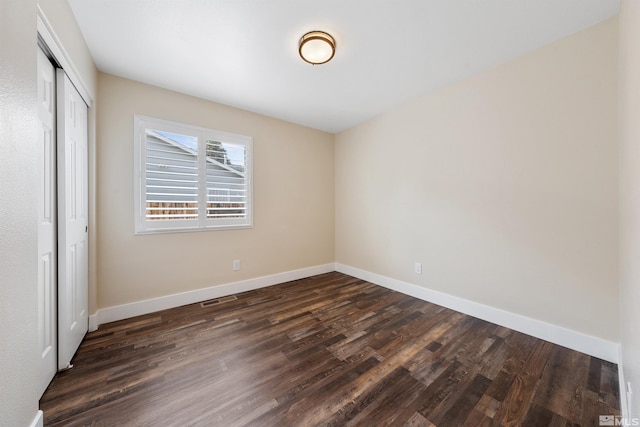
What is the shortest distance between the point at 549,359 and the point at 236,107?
13.5ft

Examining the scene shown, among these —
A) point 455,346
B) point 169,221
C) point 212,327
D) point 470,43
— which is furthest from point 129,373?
point 470,43

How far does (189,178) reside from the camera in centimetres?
278

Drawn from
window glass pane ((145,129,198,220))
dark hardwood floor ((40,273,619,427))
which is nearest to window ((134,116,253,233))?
window glass pane ((145,129,198,220))

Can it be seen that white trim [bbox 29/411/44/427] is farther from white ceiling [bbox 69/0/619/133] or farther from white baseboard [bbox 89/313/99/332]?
white ceiling [bbox 69/0/619/133]

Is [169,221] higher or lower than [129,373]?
higher

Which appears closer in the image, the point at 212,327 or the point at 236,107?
the point at 212,327

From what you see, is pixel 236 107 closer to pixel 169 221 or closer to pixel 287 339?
pixel 169 221

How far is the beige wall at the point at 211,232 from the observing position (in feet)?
7.80

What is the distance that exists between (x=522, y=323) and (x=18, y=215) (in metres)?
3.56

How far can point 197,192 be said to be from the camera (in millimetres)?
2848

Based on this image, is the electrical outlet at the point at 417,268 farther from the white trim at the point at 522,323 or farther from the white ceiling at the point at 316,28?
the white ceiling at the point at 316,28

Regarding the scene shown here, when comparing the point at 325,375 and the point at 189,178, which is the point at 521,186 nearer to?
the point at 325,375

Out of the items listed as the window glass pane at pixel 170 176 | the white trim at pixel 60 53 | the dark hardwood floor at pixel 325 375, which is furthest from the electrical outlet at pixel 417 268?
the white trim at pixel 60 53

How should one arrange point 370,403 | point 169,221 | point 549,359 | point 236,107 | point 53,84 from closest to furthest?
point 370,403, point 53,84, point 549,359, point 169,221, point 236,107
